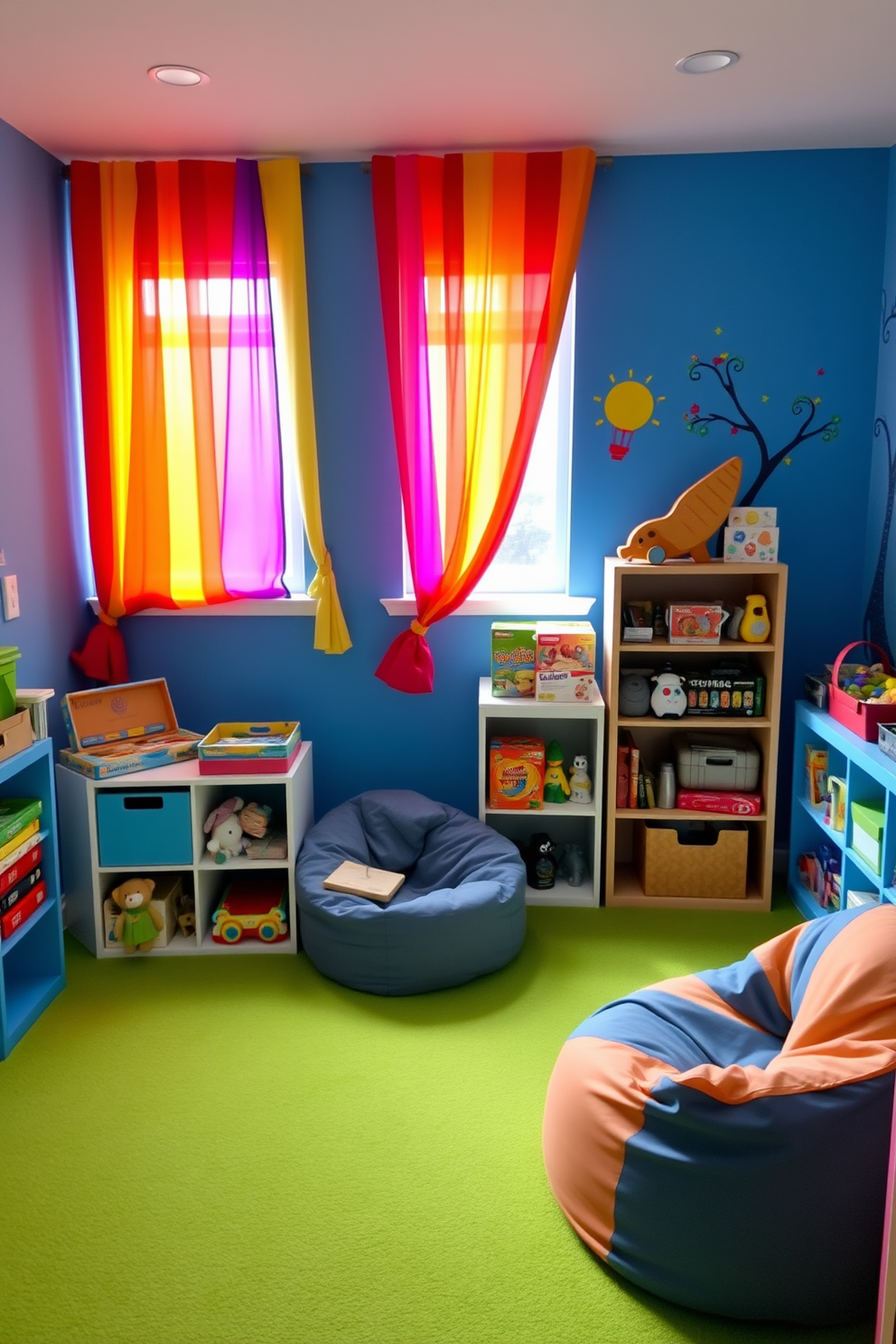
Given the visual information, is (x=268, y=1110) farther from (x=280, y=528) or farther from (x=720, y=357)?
(x=720, y=357)

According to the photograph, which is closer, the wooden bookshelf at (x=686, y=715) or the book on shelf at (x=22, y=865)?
the book on shelf at (x=22, y=865)

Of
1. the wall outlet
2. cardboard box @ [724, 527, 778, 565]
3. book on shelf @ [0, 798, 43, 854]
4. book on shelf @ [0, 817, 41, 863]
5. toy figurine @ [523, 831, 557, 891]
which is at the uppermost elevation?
cardboard box @ [724, 527, 778, 565]

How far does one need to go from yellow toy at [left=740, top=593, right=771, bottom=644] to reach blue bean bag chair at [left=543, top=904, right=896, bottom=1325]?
1425 millimetres

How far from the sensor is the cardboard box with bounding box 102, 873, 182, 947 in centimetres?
322

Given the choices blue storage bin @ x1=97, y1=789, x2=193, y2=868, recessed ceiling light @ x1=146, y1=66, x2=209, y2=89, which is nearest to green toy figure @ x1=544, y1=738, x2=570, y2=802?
blue storage bin @ x1=97, y1=789, x2=193, y2=868

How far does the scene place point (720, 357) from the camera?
3.50 meters

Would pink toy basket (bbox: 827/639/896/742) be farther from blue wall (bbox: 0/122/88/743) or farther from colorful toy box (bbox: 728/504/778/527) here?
blue wall (bbox: 0/122/88/743)

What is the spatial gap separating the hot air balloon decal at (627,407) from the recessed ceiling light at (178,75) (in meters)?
1.58

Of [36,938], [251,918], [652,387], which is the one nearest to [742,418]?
[652,387]

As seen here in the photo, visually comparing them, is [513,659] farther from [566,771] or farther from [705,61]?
[705,61]

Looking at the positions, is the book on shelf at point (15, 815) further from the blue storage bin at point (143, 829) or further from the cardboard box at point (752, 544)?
the cardboard box at point (752, 544)

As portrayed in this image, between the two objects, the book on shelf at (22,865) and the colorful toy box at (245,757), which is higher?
the colorful toy box at (245,757)

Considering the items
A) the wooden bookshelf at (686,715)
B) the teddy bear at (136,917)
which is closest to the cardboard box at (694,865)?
the wooden bookshelf at (686,715)

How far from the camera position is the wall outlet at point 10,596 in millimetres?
3033
